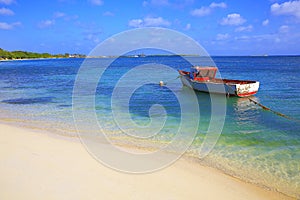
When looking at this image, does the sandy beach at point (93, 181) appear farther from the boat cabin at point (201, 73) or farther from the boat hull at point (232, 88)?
the boat cabin at point (201, 73)

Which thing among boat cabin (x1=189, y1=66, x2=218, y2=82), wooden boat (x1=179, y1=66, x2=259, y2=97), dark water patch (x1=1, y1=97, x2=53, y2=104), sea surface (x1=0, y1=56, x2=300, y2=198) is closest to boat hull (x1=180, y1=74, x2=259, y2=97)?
wooden boat (x1=179, y1=66, x2=259, y2=97)

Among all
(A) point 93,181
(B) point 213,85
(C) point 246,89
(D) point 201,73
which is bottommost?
(A) point 93,181

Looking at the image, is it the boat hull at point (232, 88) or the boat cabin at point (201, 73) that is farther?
the boat cabin at point (201, 73)

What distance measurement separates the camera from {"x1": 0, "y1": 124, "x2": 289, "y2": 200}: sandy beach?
5.63 meters

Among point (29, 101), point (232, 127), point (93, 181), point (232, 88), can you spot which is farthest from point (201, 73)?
point (93, 181)

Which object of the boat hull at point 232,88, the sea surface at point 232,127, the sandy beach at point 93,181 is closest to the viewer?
the sandy beach at point 93,181

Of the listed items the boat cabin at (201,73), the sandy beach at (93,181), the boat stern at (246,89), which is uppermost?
the boat cabin at (201,73)

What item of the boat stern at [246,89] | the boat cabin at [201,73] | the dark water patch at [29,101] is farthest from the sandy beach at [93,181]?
the boat cabin at [201,73]

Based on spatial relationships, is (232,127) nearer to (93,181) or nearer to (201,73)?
(93,181)

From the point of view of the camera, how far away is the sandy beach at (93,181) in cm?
563

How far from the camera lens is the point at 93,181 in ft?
20.3

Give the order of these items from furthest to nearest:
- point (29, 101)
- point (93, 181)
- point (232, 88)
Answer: point (232, 88), point (29, 101), point (93, 181)

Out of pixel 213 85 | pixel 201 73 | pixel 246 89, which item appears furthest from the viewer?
pixel 201 73

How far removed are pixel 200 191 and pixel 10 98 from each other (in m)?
19.2
